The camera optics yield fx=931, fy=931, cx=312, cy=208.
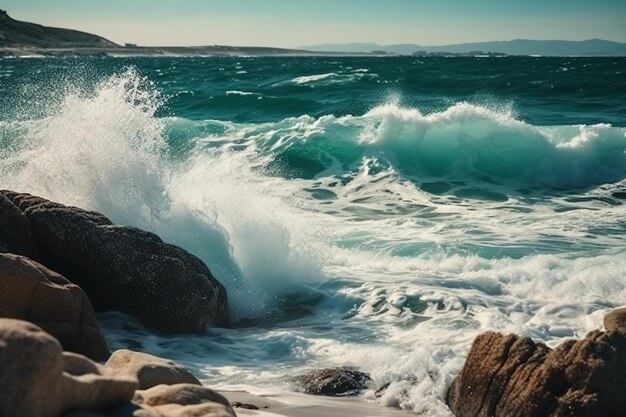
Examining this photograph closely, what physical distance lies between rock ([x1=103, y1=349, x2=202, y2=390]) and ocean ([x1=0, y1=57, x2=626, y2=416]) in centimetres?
203

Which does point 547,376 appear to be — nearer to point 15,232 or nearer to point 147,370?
point 147,370

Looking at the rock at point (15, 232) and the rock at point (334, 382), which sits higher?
the rock at point (15, 232)

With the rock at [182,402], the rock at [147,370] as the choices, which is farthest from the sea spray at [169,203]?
the rock at [182,402]

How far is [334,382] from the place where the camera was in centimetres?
643

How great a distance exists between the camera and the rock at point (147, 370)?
4266 millimetres

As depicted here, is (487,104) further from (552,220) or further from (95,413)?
(95,413)

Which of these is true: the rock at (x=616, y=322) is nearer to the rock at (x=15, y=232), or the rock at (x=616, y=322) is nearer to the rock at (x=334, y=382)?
the rock at (x=334, y=382)

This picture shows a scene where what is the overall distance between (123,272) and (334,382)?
2272 millimetres

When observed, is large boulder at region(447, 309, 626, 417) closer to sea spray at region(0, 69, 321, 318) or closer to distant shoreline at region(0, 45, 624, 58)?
sea spray at region(0, 69, 321, 318)

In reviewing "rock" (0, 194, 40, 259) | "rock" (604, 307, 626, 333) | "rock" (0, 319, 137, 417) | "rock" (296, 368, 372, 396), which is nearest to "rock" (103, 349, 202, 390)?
"rock" (0, 319, 137, 417)

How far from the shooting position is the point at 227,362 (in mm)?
7164

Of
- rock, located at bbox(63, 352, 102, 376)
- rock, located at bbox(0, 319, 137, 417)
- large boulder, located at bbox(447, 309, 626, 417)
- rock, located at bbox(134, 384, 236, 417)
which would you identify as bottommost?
large boulder, located at bbox(447, 309, 626, 417)

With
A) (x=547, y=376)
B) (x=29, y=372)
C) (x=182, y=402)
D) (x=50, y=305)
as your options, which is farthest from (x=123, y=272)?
(x=29, y=372)

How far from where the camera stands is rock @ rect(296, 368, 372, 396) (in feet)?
20.8
